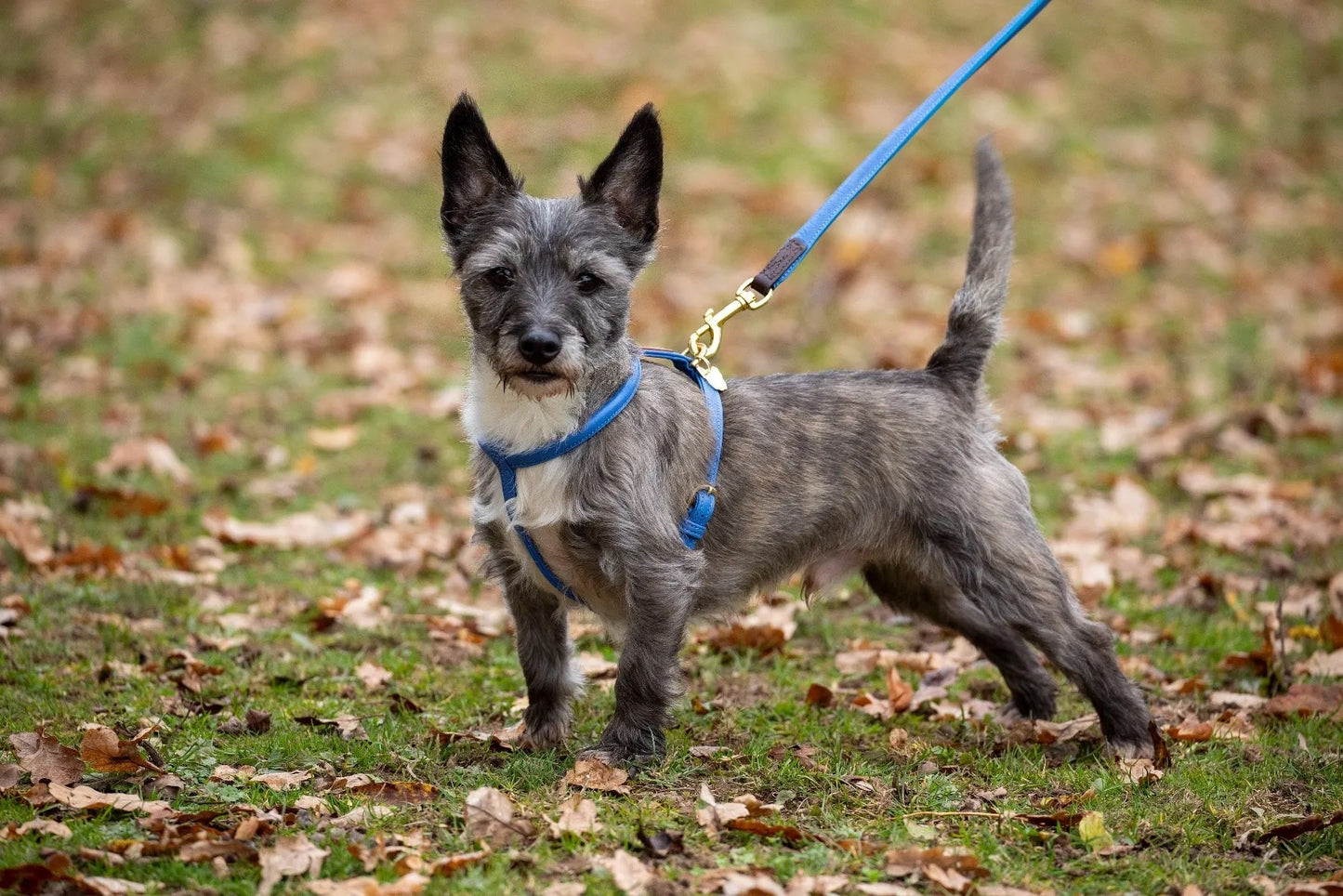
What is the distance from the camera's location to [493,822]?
12.8ft

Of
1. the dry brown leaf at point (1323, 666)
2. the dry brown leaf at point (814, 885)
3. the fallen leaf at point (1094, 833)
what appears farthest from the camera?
the dry brown leaf at point (1323, 666)

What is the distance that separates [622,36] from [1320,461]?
429 inches

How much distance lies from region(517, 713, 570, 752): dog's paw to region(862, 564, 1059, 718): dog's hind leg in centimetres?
148

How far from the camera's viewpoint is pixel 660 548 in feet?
14.7

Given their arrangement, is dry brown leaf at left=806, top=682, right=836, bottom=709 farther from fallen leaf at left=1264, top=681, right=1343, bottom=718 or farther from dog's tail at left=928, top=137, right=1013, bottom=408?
fallen leaf at left=1264, top=681, right=1343, bottom=718

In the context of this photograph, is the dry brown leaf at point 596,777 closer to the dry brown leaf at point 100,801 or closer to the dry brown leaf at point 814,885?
the dry brown leaf at point 814,885

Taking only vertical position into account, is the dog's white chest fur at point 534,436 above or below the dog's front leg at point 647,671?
above

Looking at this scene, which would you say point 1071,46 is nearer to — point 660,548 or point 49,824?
point 660,548

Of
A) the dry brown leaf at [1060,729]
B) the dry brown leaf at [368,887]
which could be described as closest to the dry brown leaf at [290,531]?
the dry brown leaf at [368,887]

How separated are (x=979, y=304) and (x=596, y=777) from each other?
2.43 m

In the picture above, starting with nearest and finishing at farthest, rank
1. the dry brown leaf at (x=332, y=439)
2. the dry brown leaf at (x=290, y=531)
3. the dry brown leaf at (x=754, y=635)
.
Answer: the dry brown leaf at (x=754, y=635), the dry brown leaf at (x=290, y=531), the dry brown leaf at (x=332, y=439)

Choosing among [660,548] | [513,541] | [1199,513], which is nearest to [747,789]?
[660,548]

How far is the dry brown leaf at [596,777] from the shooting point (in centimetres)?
429

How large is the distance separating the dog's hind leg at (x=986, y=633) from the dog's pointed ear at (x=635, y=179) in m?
1.77
